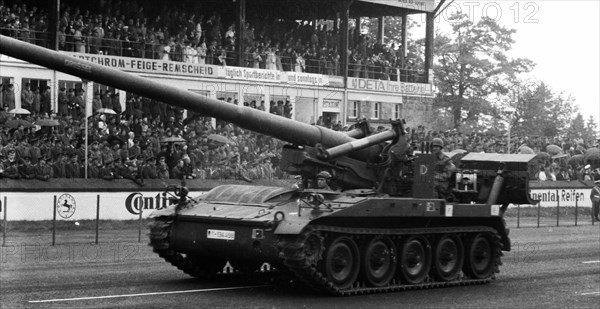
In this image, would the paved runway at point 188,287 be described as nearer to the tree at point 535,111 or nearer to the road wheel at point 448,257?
the road wheel at point 448,257

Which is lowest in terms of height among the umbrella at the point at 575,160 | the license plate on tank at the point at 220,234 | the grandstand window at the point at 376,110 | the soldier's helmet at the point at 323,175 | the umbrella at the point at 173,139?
the license plate on tank at the point at 220,234

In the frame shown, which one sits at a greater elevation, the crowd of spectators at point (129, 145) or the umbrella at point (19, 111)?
the umbrella at point (19, 111)

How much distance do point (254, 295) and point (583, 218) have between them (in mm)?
26364

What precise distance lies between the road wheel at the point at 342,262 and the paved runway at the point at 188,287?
342 mm

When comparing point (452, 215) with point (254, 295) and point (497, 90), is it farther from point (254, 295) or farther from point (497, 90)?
point (497, 90)

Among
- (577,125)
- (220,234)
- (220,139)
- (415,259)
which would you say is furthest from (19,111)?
(577,125)

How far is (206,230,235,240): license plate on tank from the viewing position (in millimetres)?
14530

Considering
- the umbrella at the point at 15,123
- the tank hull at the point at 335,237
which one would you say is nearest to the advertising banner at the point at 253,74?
the umbrella at the point at 15,123

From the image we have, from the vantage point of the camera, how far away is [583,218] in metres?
38.3

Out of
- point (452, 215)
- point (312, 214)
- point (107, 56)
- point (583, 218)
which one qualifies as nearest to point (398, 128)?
point (452, 215)

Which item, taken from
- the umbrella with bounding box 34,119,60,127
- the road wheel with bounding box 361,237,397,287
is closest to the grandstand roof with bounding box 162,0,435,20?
the umbrella with bounding box 34,119,60,127

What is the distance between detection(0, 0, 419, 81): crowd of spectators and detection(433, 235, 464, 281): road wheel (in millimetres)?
16681

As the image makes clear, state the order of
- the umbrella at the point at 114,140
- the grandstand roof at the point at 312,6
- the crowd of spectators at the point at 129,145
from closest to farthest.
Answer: the crowd of spectators at the point at 129,145
the umbrella at the point at 114,140
the grandstand roof at the point at 312,6

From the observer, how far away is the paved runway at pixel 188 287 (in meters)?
13.6
